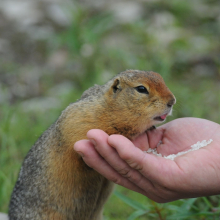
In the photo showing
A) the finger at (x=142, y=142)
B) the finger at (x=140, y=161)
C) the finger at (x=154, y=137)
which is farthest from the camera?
the finger at (x=154, y=137)

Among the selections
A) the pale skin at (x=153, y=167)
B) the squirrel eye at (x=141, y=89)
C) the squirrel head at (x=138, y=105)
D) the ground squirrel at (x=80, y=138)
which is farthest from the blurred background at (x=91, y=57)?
the squirrel eye at (x=141, y=89)

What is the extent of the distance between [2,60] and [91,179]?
5.45m

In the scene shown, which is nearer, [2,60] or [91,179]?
[91,179]

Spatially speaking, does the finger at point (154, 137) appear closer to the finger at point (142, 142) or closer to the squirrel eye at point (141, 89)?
the finger at point (142, 142)

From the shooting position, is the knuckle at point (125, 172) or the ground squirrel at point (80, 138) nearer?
the knuckle at point (125, 172)

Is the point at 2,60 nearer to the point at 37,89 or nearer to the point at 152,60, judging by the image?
the point at 37,89

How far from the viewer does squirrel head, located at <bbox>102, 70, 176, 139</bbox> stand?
9.04 ft

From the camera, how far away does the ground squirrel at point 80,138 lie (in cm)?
→ 279

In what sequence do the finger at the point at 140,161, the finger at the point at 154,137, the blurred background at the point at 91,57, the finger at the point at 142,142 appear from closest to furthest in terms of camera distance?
the finger at the point at 140,161
the finger at the point at 142,142
the finger at the point at 154,137
the blurred background at the point at 91,57

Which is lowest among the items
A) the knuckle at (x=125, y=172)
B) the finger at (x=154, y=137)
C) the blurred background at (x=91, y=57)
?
the knuckle at (x=125, y=172)

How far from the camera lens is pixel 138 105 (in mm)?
2791

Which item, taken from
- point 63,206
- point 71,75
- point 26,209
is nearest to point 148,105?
point 63,206

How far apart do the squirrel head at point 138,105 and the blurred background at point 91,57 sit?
1.02 m

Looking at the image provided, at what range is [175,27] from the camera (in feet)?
27.3
